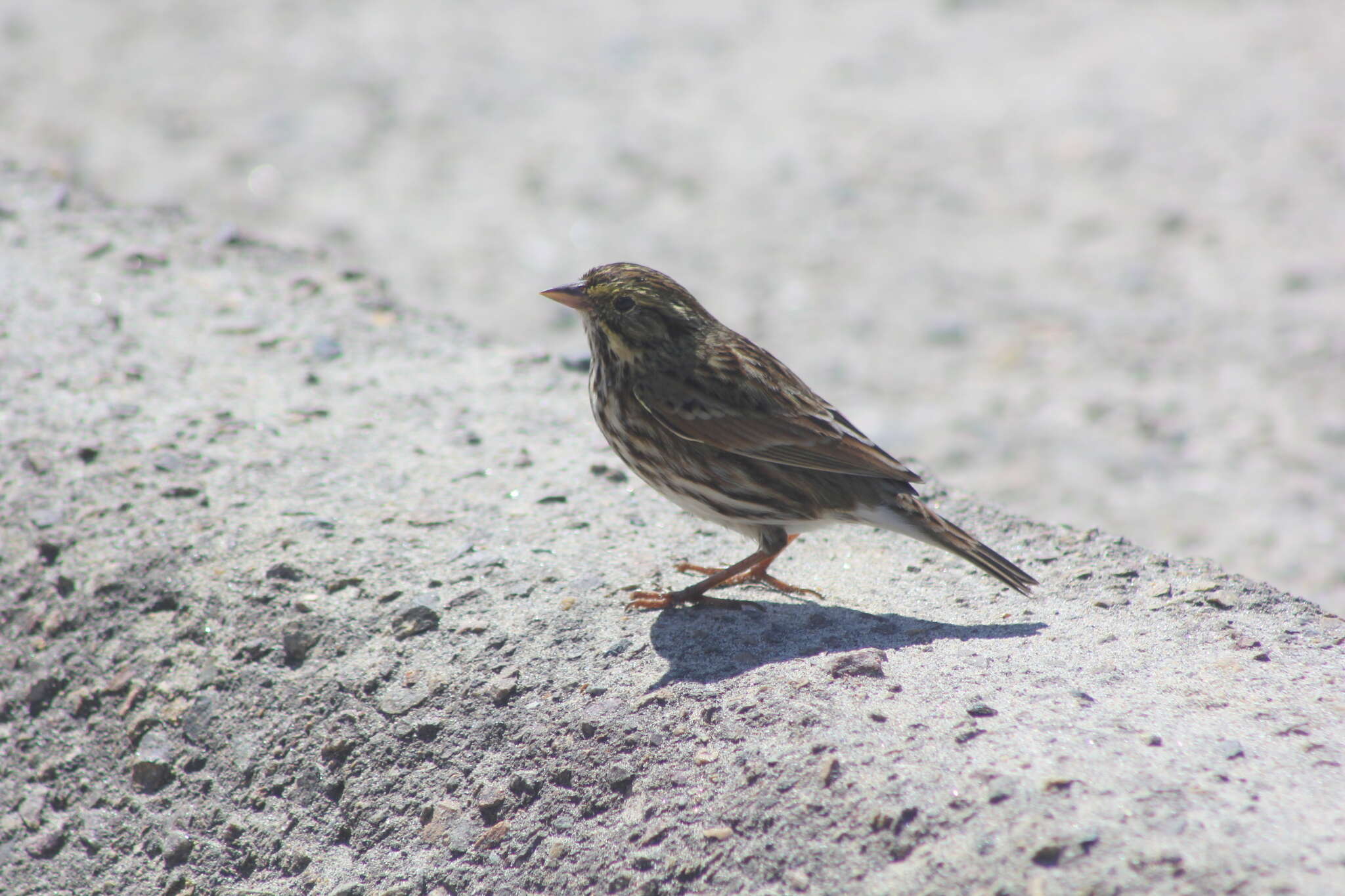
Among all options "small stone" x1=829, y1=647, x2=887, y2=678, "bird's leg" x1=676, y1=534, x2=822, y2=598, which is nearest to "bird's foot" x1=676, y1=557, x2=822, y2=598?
"bird's leg" x1=676, y1=534, x2=822, y2=598

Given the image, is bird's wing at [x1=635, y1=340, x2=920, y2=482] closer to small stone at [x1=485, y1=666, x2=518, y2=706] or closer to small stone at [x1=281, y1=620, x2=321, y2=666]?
small stone at [x1=485, y1=666, x2=518, y2=706]

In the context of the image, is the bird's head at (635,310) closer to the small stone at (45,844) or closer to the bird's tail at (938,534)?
the bird's tail at (938,534)

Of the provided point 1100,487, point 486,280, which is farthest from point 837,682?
point 486,280

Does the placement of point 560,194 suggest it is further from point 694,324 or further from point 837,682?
point 837,682

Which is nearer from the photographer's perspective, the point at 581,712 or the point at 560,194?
the point at 581,712

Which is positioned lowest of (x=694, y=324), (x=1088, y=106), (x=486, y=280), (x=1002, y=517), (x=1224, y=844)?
(x=1224, y=844)

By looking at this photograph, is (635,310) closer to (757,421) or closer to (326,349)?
(757,421)

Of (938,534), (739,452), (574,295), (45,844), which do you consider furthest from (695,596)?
(45,844)
